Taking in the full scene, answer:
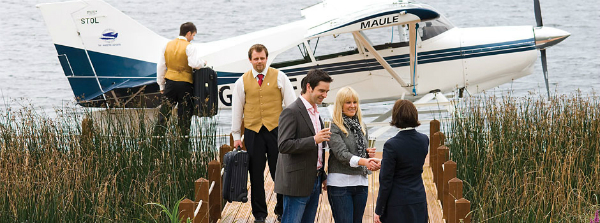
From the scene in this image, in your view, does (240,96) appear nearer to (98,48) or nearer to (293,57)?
(293,57)

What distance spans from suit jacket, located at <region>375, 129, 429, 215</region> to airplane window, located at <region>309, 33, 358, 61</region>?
626 cm

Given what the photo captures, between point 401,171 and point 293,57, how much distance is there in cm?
674

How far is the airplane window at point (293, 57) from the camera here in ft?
36.7

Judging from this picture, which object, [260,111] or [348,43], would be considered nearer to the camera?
[260,111]

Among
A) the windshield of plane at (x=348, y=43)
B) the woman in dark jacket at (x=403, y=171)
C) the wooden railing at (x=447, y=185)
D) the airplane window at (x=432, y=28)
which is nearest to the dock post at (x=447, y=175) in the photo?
the wooden railing at (x=447, y=185)

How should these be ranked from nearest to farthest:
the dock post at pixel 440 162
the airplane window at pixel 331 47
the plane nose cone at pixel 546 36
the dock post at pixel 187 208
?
the dock post at pixel 187 208 < the dock post at pixel 440 162 < the airplane window at pixel 331 47 < the plane nose cone at pixel 546 36

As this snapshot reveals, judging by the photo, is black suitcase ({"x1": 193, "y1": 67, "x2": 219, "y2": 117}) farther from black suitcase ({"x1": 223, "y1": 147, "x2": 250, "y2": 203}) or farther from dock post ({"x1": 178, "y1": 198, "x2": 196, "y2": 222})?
dock post ({"x1": 178, "y1": 198, "x2": 196, "y2": 222})

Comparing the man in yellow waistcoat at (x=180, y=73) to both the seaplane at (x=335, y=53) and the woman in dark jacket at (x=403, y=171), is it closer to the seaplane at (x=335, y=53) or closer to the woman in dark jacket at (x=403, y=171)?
the seaplane at (x=335, y=53)

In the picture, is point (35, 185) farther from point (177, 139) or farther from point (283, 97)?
point (283, 97)

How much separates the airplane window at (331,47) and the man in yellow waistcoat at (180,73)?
3.33 m

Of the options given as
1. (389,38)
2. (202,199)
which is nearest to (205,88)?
(202,199)

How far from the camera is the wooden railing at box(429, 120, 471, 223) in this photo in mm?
5129

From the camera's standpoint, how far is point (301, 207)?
493 centimetres

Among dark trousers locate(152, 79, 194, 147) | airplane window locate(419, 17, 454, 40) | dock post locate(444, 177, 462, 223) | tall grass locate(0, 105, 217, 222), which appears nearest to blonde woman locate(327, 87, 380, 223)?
dock post locate(444, 177, 462, 223)
